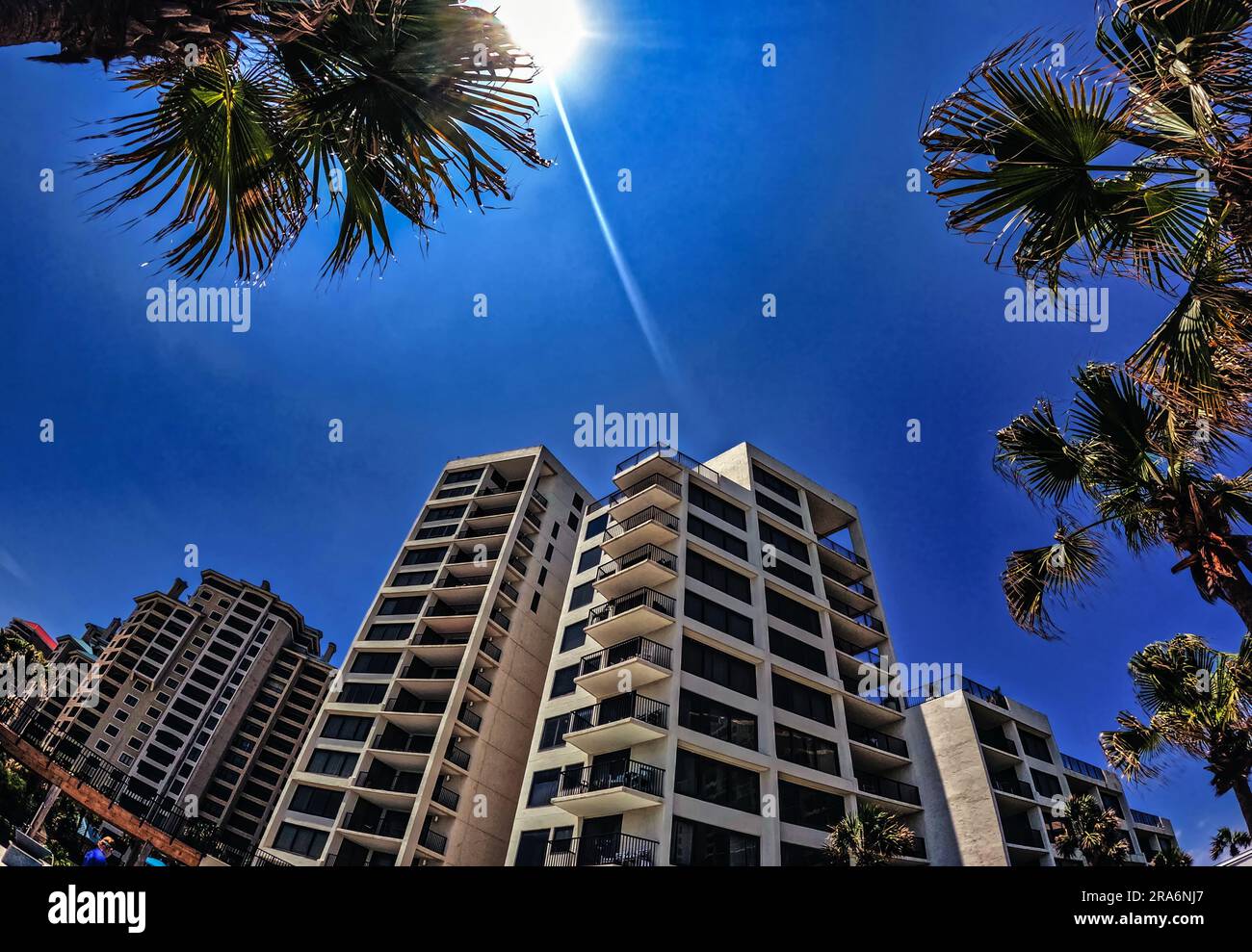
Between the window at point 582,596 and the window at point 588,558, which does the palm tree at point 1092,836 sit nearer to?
the window at point 582,596

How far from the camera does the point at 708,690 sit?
27.2 meters

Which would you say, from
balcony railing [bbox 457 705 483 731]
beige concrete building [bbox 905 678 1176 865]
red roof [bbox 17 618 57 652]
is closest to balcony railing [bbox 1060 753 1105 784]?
beige concrete building [bbox 905 678 1176 865]

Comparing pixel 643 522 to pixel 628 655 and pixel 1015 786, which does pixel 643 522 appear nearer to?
pixel 628 655

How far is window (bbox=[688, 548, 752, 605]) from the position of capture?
31.9m

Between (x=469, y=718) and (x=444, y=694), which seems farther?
(x=444, y=694)

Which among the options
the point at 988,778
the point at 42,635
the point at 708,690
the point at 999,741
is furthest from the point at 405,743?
the point at 42,635

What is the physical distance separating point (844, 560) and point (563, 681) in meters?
21.3

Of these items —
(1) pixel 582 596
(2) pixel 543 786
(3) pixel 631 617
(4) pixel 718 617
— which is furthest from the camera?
(1) pixel 582 596

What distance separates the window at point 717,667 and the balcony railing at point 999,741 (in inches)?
795

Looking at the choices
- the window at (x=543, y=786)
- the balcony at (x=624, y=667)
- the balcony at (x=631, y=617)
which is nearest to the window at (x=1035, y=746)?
the balcony at (x=631, y=617)

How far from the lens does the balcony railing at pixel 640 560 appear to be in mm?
30964

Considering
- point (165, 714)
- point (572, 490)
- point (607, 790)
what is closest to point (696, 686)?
point (607, 790)
